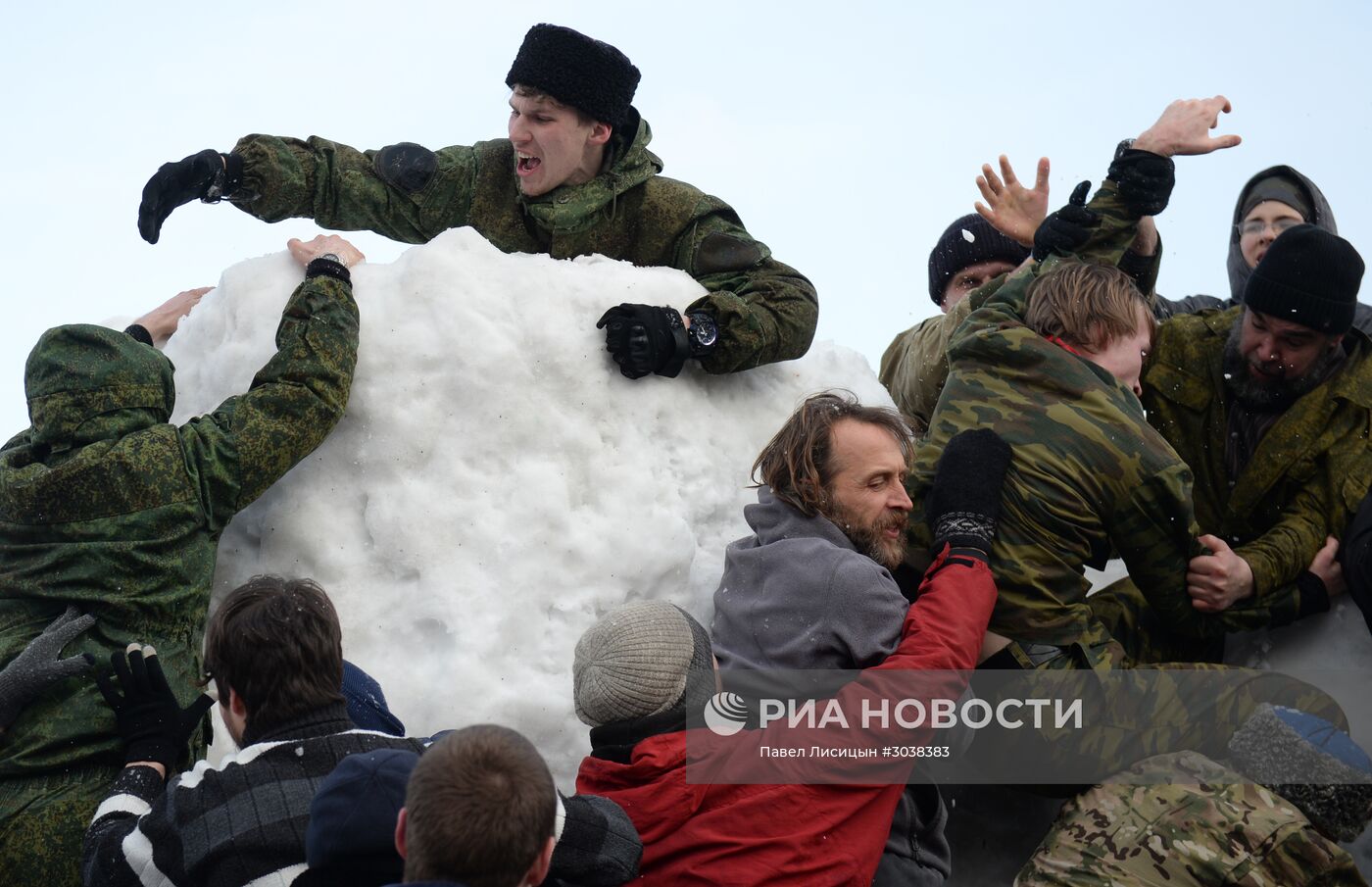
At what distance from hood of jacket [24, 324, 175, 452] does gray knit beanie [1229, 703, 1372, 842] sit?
297 cm

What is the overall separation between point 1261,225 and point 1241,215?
0.27 meters

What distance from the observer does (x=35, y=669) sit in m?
3.50

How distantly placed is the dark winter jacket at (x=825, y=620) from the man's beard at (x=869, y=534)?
0.04 m

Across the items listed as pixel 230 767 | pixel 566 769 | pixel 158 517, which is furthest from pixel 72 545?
pixel 566 769

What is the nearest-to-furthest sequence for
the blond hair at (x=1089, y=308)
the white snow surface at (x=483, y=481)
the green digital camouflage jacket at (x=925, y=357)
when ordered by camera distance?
1. the white snow surface at (x=483, y=481)
2. the blond hair at (x=1089, y=308)
3. the green digital camouflage jacket at (x=925, y=357)

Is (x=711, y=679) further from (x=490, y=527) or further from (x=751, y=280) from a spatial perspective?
(x=751, y=280)

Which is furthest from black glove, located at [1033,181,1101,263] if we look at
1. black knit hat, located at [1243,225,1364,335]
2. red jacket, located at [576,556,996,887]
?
red jacket, located at [576,556,996,887]

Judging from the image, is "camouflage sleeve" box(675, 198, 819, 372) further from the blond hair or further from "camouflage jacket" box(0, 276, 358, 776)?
"camouflage jacket" box(0, 276, 358, 776)

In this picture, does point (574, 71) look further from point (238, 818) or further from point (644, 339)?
point (238, 818)

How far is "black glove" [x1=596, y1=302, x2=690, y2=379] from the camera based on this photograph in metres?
4.38

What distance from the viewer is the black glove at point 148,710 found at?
340 centimetres

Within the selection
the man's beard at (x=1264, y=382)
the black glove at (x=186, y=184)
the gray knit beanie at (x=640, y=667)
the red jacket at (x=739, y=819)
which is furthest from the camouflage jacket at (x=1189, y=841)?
the black glove at (x=186, y=184)

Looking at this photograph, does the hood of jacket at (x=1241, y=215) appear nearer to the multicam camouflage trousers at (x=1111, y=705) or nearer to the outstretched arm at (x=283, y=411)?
the multicam camouflage trousers at (x=1111, y=705)

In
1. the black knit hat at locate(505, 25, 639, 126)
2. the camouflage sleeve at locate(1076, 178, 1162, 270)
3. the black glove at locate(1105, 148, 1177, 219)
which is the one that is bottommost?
the camouflage sleeve at locate(1076, 178, 1162, 270)
